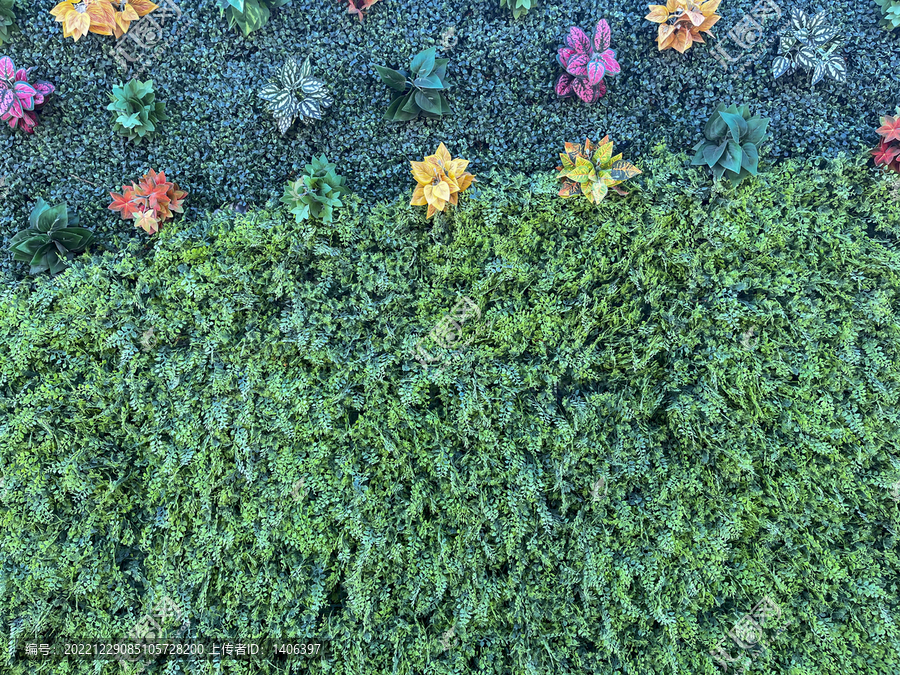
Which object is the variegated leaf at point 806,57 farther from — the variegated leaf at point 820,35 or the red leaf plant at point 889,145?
the red leaf plant at point 889,145

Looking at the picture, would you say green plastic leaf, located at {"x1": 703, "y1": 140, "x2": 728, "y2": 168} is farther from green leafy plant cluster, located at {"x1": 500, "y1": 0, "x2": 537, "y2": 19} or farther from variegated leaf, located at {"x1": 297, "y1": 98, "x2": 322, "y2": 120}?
variegated leaf, located at {"x1": 297, "y1": 98, "x2": 322, "y2": 120}

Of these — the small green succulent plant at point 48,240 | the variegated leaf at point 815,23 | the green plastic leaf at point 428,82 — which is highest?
the variegated leaf at point 815,23

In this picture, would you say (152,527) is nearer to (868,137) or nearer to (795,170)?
(795,170)

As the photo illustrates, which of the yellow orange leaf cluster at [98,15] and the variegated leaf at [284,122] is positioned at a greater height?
the yellow orange leaf cluster at [98,15]

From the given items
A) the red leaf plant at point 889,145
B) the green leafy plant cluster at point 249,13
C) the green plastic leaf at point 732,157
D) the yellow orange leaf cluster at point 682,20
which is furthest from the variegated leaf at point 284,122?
the red leaf plant at point 889,145

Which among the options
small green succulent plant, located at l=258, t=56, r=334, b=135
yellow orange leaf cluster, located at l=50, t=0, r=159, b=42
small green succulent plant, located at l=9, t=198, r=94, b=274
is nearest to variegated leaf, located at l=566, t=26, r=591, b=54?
small green succulent plant, located at l=258, t=56, r=334, b=135

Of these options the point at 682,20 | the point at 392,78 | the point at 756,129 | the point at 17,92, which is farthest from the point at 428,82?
the point at 17,92

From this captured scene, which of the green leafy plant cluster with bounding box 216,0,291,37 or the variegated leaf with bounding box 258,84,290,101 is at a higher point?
the green leafy plant cluster with bounding box 216,0,291,37

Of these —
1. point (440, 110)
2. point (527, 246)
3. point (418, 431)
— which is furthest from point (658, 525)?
point (440, 110)
